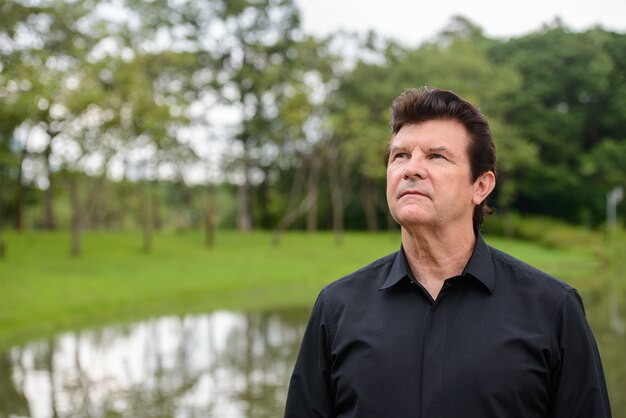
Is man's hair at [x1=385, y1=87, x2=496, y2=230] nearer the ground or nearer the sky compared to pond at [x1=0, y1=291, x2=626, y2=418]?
nearer the sky

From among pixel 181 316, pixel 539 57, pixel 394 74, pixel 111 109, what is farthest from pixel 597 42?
pixel 394 74

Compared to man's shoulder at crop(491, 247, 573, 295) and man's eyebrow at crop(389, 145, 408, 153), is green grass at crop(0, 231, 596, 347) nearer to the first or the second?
man's eyebrow at crop(389, 145, 408, 153)

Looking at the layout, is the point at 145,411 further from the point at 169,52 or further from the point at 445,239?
the point at 169,52

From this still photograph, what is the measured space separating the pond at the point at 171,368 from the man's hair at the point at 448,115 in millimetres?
A: 6183

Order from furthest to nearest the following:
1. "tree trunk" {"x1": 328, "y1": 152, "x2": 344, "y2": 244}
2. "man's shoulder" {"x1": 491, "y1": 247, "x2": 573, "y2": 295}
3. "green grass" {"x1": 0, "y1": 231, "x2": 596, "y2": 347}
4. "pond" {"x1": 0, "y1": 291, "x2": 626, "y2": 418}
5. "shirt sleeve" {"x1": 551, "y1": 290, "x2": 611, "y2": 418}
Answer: "tree trunk" {"x1": 328, "y1": 152, "x2": 344, "y2": 244} → "green grass" {"x1": 0, "y1": 231, "x2": 596, "y2": 347} → "pond" {"x1": 0, "y1": 291, "x2": 626, "y2": 418} → "man's shoulder" {"x1": 491, "y1": 247, "x2": 573, "y2": 295} → "shirt sleeve" {"x1": 551, "y1": 290, "x2": 611, "y2": 418}

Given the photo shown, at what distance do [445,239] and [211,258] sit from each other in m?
27.6

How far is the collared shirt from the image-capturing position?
2453 millimetres

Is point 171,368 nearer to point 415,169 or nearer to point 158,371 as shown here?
point 158,371

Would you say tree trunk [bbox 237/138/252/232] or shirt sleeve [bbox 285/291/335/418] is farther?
tree trunk [bbox 237/138/252/232]

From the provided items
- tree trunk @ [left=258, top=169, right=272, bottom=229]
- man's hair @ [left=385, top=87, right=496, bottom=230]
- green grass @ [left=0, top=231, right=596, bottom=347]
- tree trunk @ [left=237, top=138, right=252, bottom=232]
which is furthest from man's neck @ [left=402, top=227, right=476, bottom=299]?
tree trunk @ [left=258, top=169, right=272, bottom=229]

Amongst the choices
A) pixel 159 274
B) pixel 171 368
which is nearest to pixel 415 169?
pixel 171 368

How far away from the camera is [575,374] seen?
246cm

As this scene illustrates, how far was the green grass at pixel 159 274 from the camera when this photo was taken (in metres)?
18.8

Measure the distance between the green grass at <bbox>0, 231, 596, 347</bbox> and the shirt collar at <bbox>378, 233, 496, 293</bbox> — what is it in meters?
13.7
